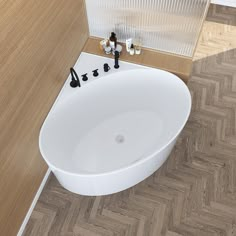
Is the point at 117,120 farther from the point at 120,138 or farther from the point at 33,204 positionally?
the point at 33,204

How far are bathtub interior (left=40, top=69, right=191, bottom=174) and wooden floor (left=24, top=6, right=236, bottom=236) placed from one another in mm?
236

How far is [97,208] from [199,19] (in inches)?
59.4

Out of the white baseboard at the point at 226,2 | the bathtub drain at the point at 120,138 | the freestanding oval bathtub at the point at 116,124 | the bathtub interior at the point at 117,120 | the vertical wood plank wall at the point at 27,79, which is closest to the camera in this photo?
the vertical wood plank wall at the point at 27,79

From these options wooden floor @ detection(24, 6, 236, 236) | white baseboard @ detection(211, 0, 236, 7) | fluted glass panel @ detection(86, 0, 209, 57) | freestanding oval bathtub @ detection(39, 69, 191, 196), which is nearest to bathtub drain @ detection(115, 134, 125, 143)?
freestanding oval bathtub @ detection(39, 69, 191, 196)

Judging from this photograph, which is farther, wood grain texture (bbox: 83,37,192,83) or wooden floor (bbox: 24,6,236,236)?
wood grain texture (bbox: 83,37,192,83)

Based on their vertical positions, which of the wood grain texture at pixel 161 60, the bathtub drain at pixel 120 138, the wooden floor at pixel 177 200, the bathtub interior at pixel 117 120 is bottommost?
the wooden floor at pixel 177 200

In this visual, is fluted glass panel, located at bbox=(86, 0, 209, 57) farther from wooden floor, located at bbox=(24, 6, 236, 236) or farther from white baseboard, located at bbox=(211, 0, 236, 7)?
white baseboard, located at bbox=(211, 0, 236, 7)

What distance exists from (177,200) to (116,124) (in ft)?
2.49

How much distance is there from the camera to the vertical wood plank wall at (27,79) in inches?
61.2

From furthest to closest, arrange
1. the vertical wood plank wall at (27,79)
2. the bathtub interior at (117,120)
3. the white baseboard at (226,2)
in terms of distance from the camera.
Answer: the white baseboard at (226,2) → the bathtub interior at (117,120) → the vertical wood plank wall at (27,79)

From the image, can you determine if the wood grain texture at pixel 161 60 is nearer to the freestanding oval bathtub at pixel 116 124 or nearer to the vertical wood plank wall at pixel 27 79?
the freestanding oval bathtub at pixel 116 124

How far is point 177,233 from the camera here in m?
2.12

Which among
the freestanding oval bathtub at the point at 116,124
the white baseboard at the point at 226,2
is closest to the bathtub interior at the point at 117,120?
the freestanding oval bathtub at the point at 116,124

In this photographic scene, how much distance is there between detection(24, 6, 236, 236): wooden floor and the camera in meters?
2.14
